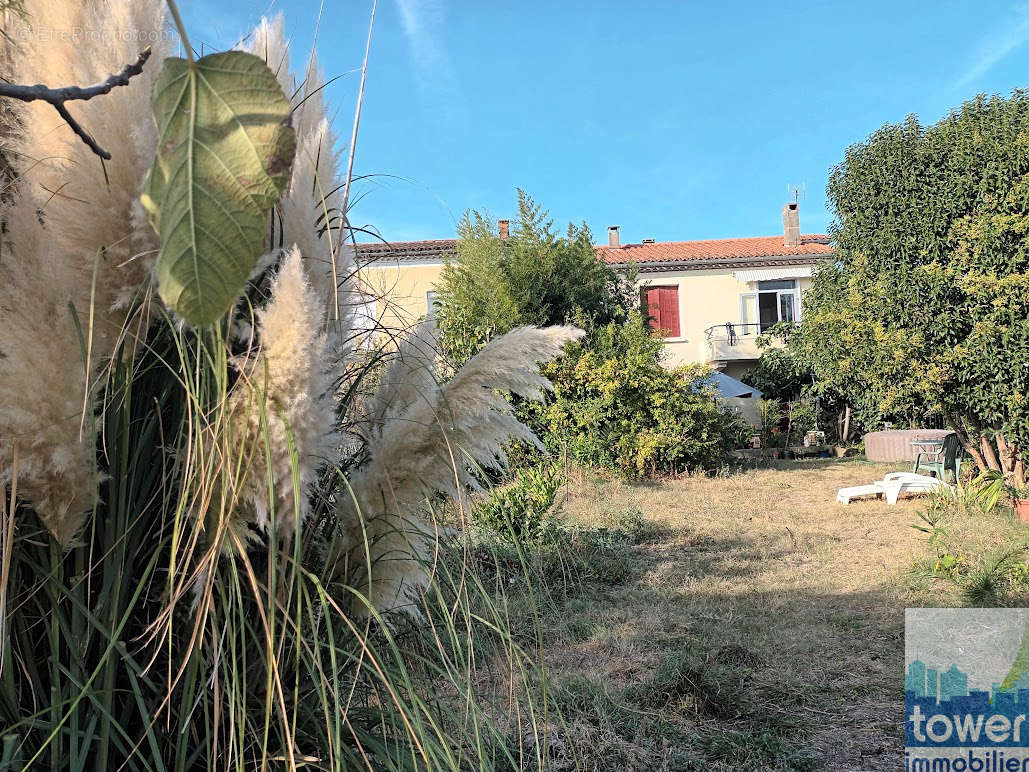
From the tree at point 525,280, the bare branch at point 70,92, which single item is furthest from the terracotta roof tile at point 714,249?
the bare branch at point 70,92

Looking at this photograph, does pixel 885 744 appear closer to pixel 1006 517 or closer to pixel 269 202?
pixel 269 202

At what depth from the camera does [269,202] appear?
1.40 ft

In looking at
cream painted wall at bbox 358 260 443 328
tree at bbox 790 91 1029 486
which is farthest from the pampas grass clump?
tree at bbox 790 91 1029 486

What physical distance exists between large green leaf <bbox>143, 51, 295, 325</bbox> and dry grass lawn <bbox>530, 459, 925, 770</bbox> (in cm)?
253

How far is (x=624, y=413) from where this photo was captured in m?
9.99

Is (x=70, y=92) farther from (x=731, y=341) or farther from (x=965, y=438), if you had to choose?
(x=731, y=341)

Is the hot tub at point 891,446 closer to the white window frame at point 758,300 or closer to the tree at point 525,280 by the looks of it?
the tree at point 525,280

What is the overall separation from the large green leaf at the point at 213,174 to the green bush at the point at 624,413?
9196mm

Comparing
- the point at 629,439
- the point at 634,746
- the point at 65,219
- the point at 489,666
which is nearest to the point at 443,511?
the point at 489,666

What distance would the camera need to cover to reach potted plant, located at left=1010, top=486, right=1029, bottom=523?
636cm

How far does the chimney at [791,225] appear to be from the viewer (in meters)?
23.1

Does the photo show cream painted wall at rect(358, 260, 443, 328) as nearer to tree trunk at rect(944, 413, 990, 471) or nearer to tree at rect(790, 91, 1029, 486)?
tree at rect(790, 91, 1029, 486)
